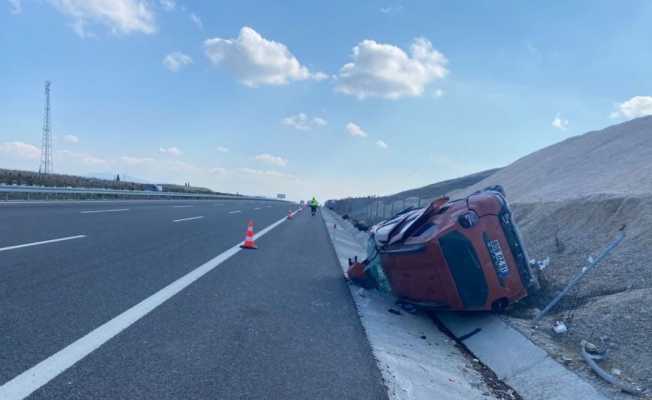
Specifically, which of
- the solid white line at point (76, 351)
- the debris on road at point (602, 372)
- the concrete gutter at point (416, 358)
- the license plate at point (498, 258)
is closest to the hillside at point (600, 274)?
the debris on road at point (602, 372)

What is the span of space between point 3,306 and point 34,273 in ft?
6.11

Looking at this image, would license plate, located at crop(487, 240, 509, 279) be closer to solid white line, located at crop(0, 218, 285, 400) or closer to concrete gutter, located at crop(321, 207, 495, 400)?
concrete gutter, located at crop(321, 207, 495, 400)

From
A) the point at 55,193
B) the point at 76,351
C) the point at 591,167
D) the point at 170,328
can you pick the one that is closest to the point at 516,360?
the point at 170,328

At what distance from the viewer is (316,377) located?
14.4 ft

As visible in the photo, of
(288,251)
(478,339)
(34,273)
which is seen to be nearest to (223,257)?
A: (288,251)

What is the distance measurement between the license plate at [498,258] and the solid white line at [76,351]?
13.5ft

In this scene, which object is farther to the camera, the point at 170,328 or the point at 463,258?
the point at 463,258

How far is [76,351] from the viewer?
4344mm

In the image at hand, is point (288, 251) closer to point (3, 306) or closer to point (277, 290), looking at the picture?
point (277, 290)

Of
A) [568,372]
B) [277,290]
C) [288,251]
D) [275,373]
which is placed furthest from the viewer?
[288,251]

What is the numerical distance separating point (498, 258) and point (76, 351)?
4841mm

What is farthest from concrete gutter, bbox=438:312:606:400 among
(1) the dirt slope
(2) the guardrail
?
(2) the guardrail

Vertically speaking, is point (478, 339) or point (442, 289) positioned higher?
point (442, 289)

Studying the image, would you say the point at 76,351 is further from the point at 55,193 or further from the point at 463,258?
the point at 55,193
